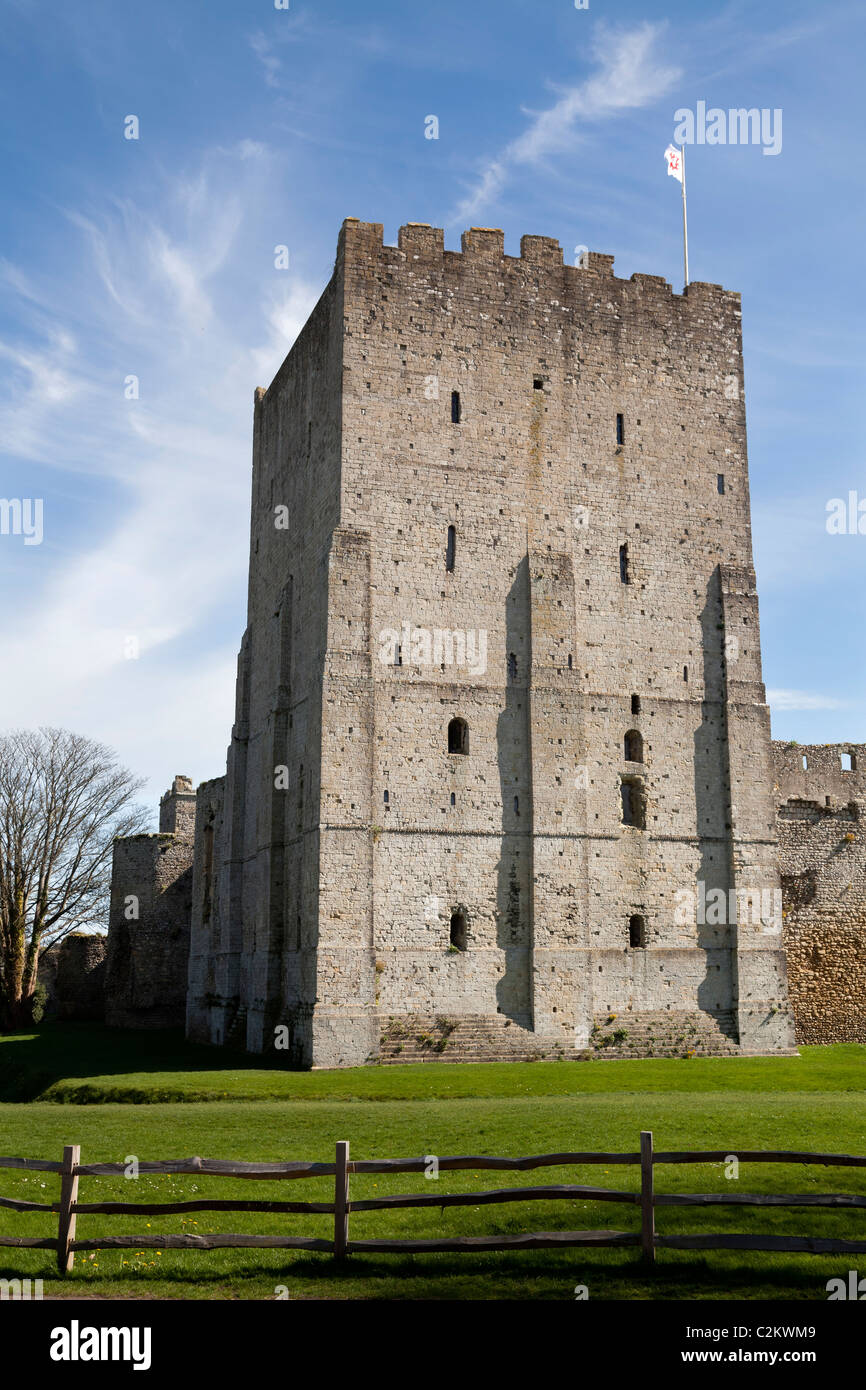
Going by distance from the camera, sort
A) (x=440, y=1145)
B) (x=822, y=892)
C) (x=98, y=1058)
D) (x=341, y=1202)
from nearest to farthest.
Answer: (x=341, y=1202), (x=440, y=1145), (x=98, y=1058), (x=822, y=892)

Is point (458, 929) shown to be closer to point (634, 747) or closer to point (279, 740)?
point (634, 747)

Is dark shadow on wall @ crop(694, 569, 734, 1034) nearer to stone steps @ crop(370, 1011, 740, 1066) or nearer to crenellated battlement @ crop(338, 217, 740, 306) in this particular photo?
stone steps @ crop(370, 1011, 740, 1066)

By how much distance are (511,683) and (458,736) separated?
1745mm

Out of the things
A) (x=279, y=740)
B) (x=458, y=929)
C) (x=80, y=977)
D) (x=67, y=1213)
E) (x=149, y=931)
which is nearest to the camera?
(x=67, y=1213)

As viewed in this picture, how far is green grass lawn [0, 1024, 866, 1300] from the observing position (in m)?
9.35

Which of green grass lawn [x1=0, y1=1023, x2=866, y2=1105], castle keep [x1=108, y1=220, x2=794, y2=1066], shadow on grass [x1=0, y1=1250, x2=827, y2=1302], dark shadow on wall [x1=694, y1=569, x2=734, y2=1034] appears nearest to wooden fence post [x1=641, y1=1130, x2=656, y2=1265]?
shadow on grass [x1=0, y1=1250, x2=827, y2=1302]

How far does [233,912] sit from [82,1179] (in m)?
20.8

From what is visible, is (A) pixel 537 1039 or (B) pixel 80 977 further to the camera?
(B) pixel 80 977

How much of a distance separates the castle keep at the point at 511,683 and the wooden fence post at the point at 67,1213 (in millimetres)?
15103

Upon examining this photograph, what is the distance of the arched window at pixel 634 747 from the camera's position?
29.4 m

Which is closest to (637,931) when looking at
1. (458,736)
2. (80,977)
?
(458,736)

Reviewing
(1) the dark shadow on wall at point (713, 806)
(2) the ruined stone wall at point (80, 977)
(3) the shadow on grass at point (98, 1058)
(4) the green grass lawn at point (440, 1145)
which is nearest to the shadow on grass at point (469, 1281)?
(4) the green grass lawn at point (440, 1145)

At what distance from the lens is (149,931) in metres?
41.0

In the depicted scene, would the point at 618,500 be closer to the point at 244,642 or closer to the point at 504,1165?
the point at 244,642
